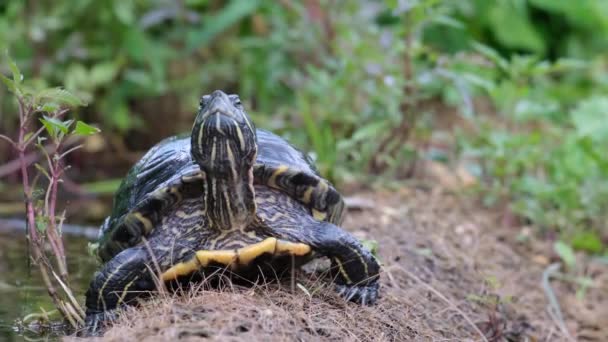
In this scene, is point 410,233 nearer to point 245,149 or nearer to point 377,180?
point 377,180

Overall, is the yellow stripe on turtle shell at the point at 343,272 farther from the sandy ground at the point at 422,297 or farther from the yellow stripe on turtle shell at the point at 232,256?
the yellow stripe on turtle shell at the point at 232,256

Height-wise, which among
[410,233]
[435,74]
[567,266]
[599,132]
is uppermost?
[435,74]

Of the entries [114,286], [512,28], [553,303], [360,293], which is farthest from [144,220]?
[512,28]

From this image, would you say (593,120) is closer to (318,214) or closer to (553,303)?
(553,303)

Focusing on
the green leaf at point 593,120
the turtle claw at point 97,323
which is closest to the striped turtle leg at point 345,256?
the turtle claw at point 97,323

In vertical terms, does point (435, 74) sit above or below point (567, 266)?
above

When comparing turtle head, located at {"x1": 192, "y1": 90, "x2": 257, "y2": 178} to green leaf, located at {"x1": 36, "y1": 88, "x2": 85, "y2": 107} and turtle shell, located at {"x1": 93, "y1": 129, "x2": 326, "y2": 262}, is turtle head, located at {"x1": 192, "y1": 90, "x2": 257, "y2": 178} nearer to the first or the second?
turtle shell, located at {"x1": 93, "y1": 129, "x2": 326, "y2": 262}

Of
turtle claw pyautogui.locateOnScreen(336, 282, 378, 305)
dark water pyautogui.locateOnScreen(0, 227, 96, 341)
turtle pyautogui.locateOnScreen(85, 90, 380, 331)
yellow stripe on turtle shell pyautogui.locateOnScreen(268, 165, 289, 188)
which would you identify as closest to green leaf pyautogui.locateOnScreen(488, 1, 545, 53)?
dark water pyautogui.locateOnScreen(0, 227, 96, 341)

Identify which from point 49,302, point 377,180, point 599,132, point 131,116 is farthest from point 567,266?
point 131,116
